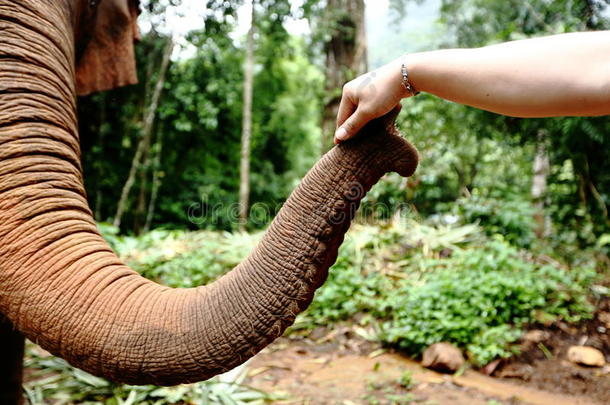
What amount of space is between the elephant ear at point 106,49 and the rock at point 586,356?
337 cm

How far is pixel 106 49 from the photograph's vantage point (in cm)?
222

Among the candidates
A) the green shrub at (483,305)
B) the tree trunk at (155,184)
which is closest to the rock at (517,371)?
the green shrub at (483,305)

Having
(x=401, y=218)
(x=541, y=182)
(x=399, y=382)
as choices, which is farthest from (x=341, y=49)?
(x=399, y=382)

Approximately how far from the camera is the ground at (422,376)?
2848 mm

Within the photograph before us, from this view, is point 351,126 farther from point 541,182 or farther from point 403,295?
point 541,182

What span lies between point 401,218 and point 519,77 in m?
5.57

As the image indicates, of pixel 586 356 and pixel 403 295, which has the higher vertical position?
pixel 403 295

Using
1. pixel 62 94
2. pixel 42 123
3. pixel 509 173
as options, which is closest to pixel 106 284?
pixel 42 123

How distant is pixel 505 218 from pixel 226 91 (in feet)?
19.4

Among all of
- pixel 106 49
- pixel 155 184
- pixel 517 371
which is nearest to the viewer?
pixel 106 49

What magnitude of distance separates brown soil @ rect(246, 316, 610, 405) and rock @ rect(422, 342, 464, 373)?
2.3 inches

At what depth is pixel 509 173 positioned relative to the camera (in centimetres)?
998

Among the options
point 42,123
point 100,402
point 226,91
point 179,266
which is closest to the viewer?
point 42,123

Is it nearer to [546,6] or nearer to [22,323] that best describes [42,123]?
[22,323]
